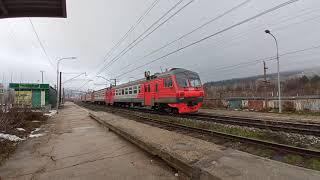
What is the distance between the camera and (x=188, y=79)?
16.3 metres

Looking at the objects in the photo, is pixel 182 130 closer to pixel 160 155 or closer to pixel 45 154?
pixel 160 155

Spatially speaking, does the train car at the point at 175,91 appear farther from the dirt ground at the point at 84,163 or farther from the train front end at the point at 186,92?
the dirt ground at the point at 84,163

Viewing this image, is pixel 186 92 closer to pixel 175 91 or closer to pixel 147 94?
pixel 175 91

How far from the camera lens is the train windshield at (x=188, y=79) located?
15844 millimetres

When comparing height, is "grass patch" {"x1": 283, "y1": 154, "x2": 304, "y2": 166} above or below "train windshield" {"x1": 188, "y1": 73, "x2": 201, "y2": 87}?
below

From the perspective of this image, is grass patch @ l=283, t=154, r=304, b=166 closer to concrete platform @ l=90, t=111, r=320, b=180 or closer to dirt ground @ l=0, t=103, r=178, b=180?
concrete platform @ l=90, t=111, r=320, b=180

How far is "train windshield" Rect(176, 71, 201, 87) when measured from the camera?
15844mm

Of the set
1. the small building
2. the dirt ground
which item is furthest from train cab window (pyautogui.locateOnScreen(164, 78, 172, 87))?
the small building

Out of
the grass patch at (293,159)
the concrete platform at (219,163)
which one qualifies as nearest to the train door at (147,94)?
the concrete platform at (219,163)

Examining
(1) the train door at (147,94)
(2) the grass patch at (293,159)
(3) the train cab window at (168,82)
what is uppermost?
(3) the train cab window at (168,82)

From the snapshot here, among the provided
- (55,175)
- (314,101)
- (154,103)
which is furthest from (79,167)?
(314,101)

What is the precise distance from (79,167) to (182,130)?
Answer: 592cm

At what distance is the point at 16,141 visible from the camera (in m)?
9.57

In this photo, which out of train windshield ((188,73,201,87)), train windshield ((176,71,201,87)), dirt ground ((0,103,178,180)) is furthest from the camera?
train windshield ((188,73,201,87))
